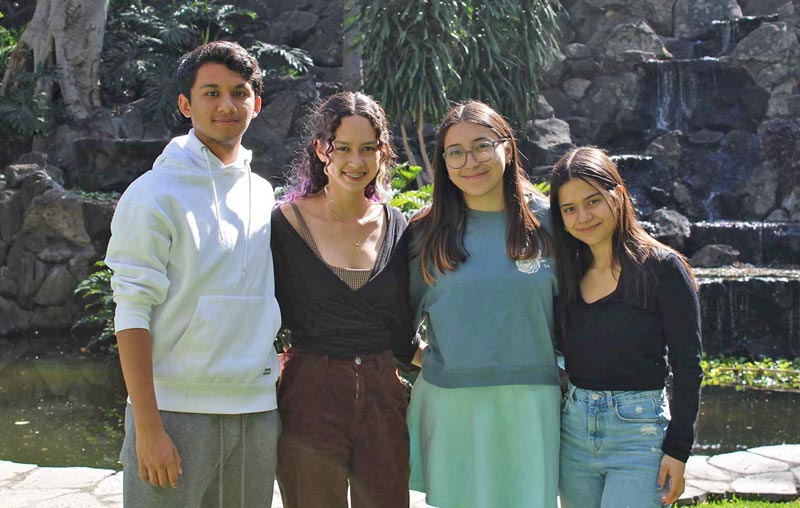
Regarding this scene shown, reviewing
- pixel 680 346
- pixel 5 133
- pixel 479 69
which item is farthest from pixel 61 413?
pixel 5 133

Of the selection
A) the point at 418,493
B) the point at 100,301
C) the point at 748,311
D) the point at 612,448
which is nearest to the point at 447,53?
the point at 748,311

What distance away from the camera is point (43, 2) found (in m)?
14.2

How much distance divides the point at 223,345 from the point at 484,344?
2.34ft

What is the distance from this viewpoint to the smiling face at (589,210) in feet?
8.23

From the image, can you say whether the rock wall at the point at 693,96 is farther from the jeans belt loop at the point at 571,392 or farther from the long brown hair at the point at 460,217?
the jeans belt loop at the point at 571,392

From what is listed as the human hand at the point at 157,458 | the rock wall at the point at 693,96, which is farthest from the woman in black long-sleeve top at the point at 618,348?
the rock wall at the point at 693,96

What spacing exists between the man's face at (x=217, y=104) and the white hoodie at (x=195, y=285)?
1.8 inches

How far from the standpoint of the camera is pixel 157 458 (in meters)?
2.14

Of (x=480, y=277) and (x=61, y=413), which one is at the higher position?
(x=480, y=277)

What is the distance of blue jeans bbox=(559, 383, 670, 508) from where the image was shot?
91.4 inches

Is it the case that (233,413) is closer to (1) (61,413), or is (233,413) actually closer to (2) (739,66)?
(1) (61,413)

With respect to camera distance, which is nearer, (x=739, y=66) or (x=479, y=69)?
(x=479, y=69)

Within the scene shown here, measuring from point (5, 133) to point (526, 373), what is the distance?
44.8ft

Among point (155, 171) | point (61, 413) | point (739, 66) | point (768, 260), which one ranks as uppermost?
point (739, 66)
